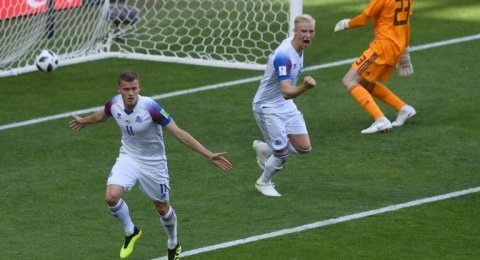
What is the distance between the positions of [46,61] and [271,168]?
5063 millimetres

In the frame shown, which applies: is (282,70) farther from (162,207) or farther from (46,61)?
(46,61)

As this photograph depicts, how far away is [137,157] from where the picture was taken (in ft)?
34.7

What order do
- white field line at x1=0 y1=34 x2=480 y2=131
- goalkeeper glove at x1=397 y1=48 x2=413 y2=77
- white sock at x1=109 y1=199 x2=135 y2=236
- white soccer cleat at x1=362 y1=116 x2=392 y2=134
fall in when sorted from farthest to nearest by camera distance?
1. white field line at x1=0 y1=34 x2=480 y2=131
2. goalkeeper glove at x1=397 y1=48 x2=413 y2=77
3. white soccer cleat at x1=362 y1=116 x2=392 y2=134
4. white sock at x1=109 y1=199 x2=135 y2=236

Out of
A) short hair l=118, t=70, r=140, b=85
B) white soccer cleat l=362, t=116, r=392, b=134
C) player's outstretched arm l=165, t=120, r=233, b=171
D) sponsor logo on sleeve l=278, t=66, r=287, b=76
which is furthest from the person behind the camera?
white soccer cleat l=362, t=116, r=392, b=134

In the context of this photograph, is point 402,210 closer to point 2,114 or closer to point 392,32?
point 392,32

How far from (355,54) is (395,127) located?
3.49 meters

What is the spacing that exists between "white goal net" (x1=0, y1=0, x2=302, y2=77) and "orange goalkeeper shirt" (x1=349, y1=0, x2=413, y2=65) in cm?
224

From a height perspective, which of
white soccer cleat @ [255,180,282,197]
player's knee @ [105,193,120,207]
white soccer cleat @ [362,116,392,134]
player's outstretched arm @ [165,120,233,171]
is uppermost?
player's outstretched arm @ [165,120,233,171]

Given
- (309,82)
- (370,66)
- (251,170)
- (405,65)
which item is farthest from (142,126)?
(405,65)

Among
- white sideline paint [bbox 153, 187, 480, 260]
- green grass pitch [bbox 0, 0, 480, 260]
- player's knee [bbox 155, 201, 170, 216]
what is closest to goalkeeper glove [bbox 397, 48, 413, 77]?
green grass pitch [bbox 0, 0, 480, 260]

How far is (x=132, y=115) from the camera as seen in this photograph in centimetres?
1038

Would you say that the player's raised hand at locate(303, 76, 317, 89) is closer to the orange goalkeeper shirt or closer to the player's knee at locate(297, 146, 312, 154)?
the player's knee at locate(297, 146, 312, 154)

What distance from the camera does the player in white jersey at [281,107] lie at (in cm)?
1207

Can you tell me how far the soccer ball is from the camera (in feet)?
53.8
